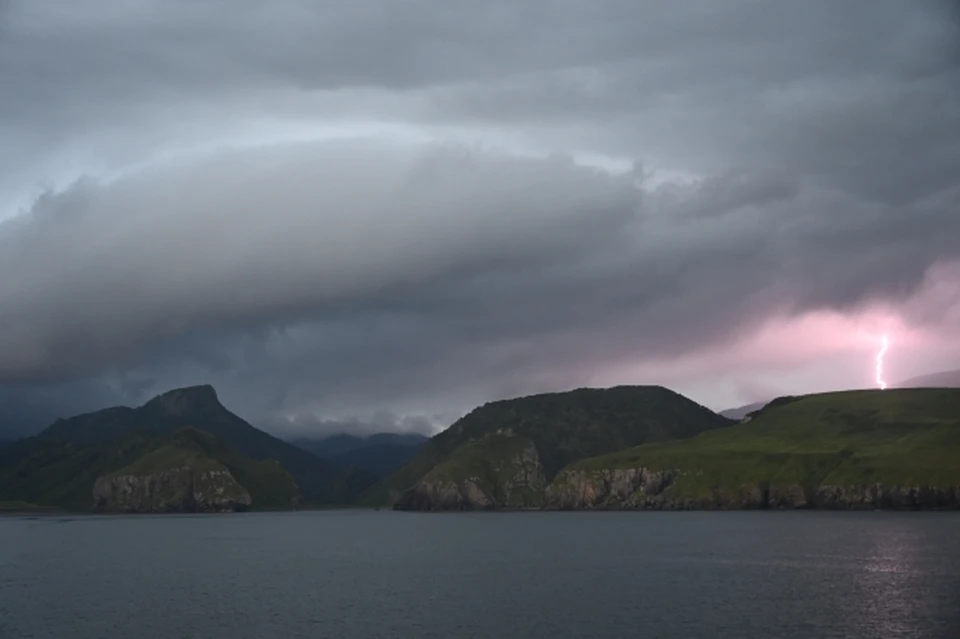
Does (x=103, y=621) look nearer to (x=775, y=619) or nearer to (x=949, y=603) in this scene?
(x=775, y=619)

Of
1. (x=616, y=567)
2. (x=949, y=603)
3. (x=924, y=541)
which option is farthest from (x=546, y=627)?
(x=924, y=541)

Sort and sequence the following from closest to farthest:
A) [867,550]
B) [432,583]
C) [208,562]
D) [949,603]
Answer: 1. [949,603]
2. [432,583]
3. [867,550]
4. [208,562]

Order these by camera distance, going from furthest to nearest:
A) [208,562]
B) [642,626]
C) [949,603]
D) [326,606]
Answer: [208,562] → [326,606] → [949,603] → [642,626]

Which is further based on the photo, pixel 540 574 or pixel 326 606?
pixel 540 574

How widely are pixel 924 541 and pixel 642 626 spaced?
128 metres

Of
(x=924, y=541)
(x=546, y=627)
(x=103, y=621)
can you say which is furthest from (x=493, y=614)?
(x=924, y=541)

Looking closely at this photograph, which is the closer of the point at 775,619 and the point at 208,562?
the point at 775,619

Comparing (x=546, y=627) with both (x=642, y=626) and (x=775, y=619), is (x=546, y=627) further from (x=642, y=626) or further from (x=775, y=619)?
(x=775, y=619)

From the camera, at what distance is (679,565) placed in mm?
164750

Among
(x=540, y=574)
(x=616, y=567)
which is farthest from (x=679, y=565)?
(x=540, y=574)

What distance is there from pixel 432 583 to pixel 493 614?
1462 inches

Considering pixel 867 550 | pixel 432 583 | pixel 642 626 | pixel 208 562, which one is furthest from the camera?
pixel 208 562

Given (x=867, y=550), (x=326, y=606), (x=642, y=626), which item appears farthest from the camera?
(x=867, y=550)

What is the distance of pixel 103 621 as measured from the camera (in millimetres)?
110375
